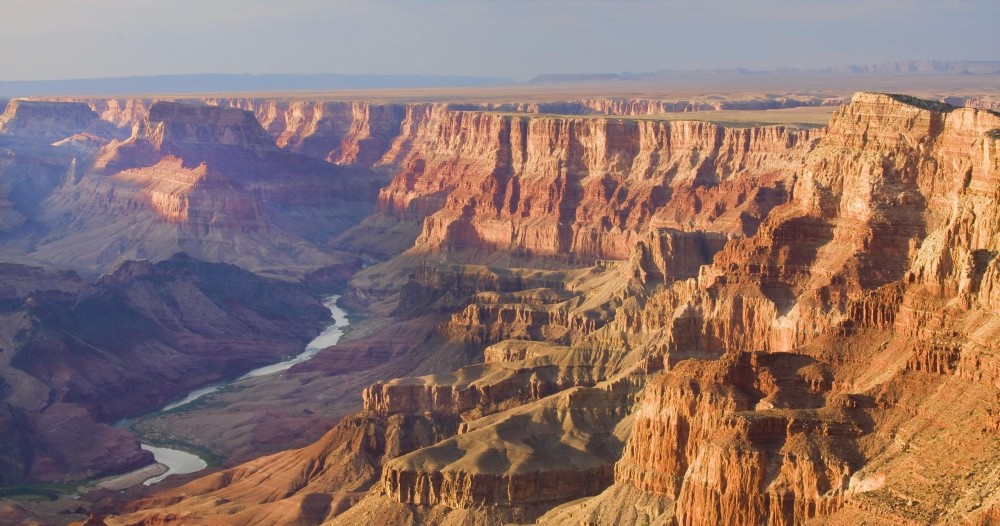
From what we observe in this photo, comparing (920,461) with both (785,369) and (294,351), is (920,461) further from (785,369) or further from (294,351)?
(294,351)

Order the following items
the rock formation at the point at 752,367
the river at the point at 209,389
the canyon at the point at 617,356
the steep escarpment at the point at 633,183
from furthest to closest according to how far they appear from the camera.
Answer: the steep escarpment at the point at 633,183
the river at the point at 209,389
the canyon at the point at 617,356
the rock formation at the point at 752,367

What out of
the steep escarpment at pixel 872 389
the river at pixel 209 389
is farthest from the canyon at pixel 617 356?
the river at pixel 209 389

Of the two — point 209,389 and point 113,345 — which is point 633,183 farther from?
point 113,345

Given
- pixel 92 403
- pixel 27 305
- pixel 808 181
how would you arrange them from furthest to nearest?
pixel 27 305 < pixel 92 403 < pixel 808 181

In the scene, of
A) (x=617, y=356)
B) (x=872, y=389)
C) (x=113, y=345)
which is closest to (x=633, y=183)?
(x=113, y=345)

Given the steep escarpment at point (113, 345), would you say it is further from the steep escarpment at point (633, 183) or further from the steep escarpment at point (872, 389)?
the steep escarpment at point (872, 389)

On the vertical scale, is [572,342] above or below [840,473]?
below

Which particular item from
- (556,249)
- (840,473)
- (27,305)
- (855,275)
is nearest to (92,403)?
(27,305)
